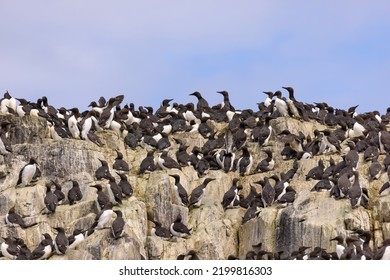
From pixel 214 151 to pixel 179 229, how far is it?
17.0ft

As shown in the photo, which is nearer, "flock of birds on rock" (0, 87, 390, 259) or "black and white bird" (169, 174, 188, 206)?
"flock of birds on rock" (0, 87, 390, 259)

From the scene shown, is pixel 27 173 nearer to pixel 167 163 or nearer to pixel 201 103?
pixel 167 163

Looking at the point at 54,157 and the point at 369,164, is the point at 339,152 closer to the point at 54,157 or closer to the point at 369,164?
the point at 369,164

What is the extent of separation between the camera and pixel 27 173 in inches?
1385

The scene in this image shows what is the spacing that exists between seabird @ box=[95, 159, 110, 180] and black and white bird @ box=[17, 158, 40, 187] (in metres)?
1.61

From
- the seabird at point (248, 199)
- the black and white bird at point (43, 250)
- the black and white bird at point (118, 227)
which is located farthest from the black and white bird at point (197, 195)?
the black and white bird at point (43, 250)

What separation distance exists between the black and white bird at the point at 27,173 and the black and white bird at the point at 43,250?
4.20 m

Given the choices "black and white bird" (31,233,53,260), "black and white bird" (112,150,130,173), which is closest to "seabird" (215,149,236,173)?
"black and white bird" (112,150,130,173)

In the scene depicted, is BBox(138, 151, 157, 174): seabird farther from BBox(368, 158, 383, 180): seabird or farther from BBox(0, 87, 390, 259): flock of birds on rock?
BBox(368, 158, 383, 180): seabird

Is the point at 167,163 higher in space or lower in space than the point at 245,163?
lower

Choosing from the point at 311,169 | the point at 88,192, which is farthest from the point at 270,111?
the point at 88,192

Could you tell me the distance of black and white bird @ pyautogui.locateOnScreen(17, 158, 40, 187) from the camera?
35.1m

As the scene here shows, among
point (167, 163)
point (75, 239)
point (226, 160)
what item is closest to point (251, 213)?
point (167, 163)

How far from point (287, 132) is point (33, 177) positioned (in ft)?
25.0
